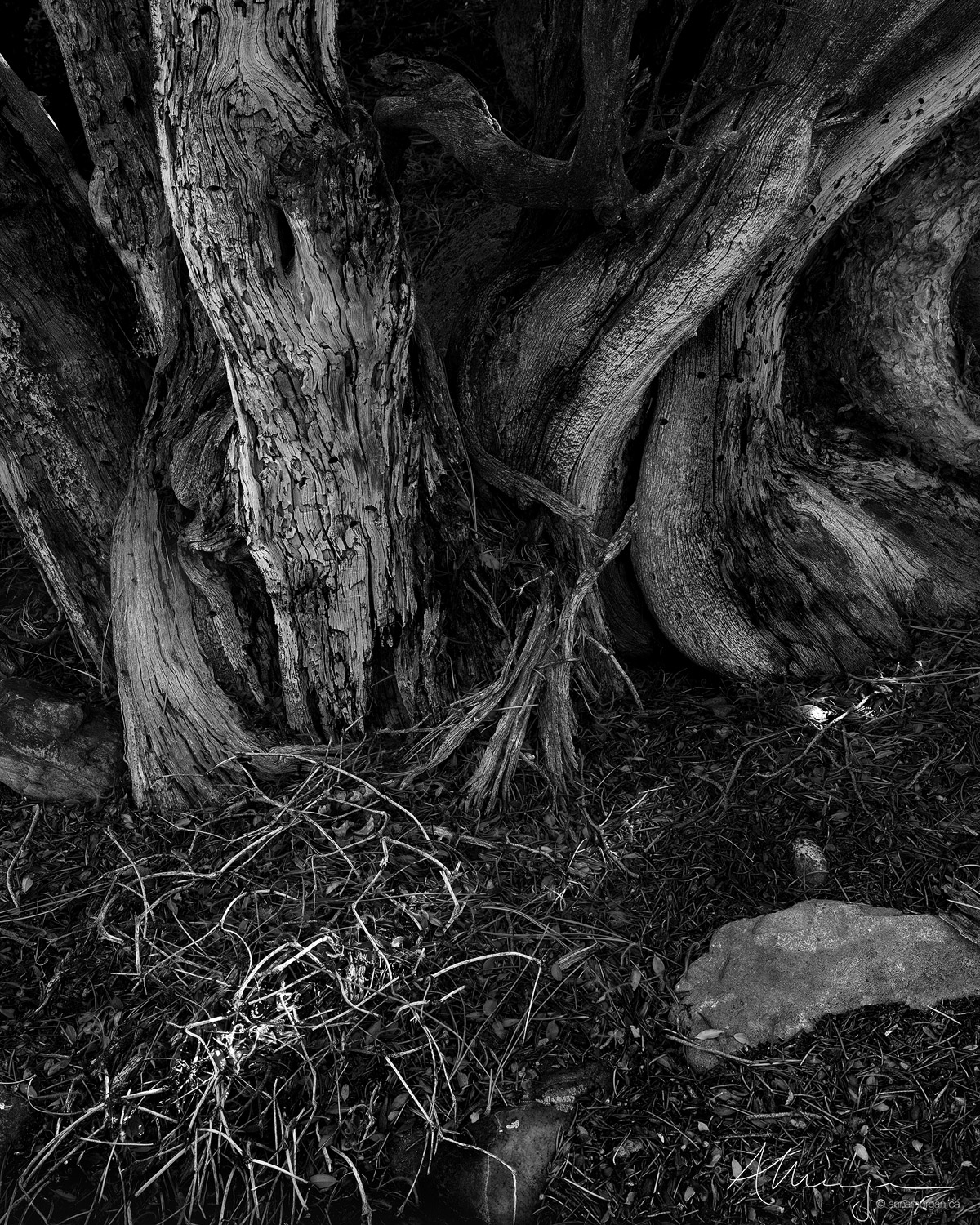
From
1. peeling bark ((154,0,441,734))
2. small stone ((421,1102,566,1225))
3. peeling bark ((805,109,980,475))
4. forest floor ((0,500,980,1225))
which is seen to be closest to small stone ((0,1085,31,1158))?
forest floor ((0,500,980,1225))

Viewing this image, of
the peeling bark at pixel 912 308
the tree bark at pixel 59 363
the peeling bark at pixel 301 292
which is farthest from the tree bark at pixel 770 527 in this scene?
the tree bark at pixel 59 363

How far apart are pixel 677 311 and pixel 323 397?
3.69ft

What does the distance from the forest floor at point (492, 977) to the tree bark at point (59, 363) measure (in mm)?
952

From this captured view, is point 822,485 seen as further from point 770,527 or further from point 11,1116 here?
point 11,1116

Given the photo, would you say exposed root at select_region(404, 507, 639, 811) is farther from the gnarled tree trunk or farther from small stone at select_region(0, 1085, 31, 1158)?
small stone at select_region(0, 1085, 31, 1158)

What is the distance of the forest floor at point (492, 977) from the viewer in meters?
2.39

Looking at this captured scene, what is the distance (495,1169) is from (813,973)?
97 cm

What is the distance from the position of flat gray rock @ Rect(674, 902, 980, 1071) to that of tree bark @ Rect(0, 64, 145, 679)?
2.43 metres

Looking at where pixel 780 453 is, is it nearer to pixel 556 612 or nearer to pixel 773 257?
pixel 773 257

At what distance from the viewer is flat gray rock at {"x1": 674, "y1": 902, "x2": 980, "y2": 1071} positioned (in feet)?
8.34

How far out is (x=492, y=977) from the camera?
106 inches

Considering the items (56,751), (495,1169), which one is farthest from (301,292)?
(495,1169)

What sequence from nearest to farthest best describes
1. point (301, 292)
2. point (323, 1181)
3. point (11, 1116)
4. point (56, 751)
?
point (323, 1181), point (11, 1116), point (301, 292), point (56, 751)

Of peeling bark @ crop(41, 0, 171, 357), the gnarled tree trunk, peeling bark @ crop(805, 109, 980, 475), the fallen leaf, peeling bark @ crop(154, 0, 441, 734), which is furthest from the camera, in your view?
peeling bark @ crop(805, 109, 980, 475)
